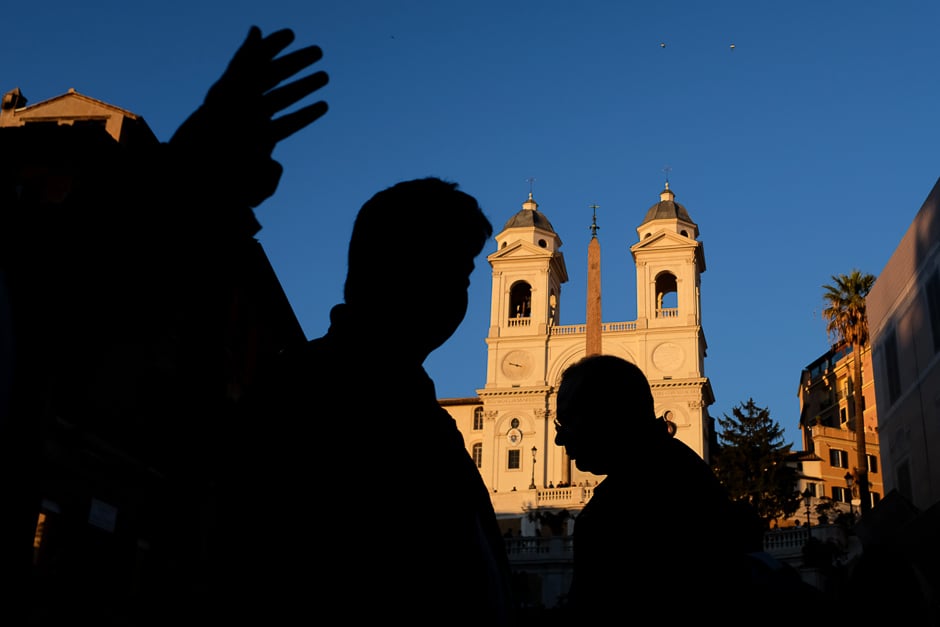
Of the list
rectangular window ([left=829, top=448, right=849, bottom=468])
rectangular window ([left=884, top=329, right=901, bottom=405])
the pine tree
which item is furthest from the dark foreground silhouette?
rectangular window ([left=829, top=448, right=849, bottom=468])

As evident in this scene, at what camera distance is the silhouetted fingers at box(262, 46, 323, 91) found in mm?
1450

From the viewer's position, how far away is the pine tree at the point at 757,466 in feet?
174

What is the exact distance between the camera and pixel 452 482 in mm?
2008

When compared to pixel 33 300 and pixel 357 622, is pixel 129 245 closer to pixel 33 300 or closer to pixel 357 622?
pixel 33 300

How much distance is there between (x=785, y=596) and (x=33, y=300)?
2.48 meters

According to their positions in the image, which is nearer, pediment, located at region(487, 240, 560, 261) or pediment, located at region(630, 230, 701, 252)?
pediment, located at region(630, 230, 701, 252)

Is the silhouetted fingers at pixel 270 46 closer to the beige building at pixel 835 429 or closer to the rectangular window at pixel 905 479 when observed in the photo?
the rectangular window at pixel 905 479

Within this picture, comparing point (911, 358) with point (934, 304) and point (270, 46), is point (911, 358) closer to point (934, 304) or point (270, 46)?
point (934, 304)

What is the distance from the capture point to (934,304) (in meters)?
24.1

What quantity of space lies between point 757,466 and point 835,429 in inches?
721

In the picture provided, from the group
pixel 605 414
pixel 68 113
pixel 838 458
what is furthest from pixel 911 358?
pixel 838 458

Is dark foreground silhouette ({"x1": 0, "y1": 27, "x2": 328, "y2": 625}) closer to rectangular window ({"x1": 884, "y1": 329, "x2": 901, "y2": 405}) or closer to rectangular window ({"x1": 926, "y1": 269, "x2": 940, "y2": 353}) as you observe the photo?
rectangular window ({"x1": 926, "y1": 269, "x2": 940, "y2": 353})

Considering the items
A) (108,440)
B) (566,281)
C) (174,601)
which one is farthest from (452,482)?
(566,281)

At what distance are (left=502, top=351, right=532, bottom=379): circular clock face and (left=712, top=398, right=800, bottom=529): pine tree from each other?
13.8m
